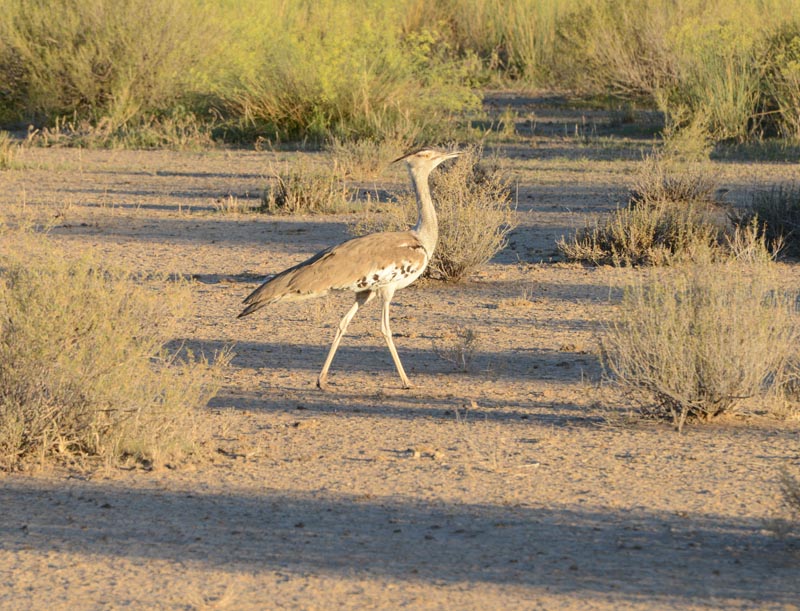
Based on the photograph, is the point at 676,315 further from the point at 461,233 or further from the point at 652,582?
the point at 461,233

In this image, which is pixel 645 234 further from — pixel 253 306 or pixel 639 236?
pixel 253 306

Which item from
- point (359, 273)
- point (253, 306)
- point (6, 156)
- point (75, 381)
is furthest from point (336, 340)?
point (6, 156)

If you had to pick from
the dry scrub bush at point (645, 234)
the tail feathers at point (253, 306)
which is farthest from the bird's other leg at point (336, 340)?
the dry scrub bush at point (645, 234)

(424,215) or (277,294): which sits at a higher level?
(424,215)

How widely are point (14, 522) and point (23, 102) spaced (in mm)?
19246

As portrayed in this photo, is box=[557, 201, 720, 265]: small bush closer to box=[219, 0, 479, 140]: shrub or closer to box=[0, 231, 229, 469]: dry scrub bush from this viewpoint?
box=[0, 231, 229, 469]: dry scrub bush

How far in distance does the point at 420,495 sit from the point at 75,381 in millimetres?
1768

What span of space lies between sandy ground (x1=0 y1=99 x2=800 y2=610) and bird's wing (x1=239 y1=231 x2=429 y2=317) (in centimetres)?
65

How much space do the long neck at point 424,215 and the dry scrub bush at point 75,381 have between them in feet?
6.36

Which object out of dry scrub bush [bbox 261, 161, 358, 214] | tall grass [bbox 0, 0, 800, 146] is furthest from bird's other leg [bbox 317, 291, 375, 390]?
tall grass [bbox 0, 0, 800, 146]

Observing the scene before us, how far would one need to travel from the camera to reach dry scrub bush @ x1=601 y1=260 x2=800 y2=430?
21.7 feet

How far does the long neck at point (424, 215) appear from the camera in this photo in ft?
25.2

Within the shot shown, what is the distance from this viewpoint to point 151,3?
880 inches

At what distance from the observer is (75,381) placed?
6031mm
